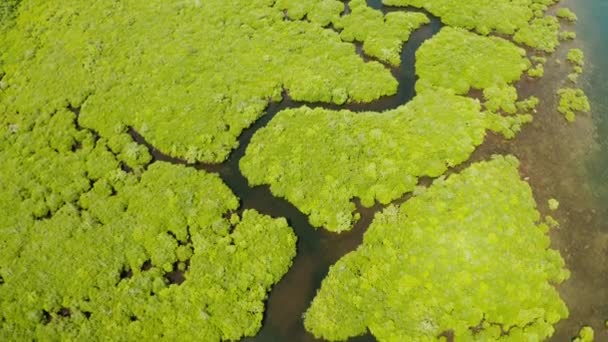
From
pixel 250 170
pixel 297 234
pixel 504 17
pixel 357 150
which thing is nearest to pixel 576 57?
pixel 504 17

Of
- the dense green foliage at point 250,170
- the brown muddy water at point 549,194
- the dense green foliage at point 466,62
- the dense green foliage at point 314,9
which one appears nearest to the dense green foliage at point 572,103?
the dense green foliage at point 250,170

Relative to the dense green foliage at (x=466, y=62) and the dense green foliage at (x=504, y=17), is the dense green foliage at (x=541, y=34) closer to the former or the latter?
the dense green foliage at (x=504, y=17)

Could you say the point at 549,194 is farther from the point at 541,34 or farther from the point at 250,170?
the point at 250,170

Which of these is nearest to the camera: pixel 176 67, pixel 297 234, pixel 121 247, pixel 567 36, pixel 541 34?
pixel 121 247

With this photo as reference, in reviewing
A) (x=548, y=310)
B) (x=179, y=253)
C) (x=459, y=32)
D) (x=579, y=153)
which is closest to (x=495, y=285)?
(x=548, y=310)

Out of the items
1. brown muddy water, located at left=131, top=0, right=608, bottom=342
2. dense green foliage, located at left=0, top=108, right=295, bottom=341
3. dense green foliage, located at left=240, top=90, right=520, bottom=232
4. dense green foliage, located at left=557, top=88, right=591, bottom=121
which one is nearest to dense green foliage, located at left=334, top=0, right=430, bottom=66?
brown muddy water, located at left=131, top=0, right=608, bottom=342

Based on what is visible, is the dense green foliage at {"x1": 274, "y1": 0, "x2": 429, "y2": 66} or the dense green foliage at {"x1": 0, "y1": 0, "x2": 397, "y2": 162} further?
the dense green foliage at {"x1": 274, "y1": 0, "x2": 429, "y2": 66}

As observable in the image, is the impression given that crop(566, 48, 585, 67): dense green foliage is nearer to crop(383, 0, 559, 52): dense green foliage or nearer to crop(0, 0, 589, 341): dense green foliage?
crop(0, 0, 589, 341): dense green foliage

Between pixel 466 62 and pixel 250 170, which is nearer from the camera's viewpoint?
pixel 250 170
